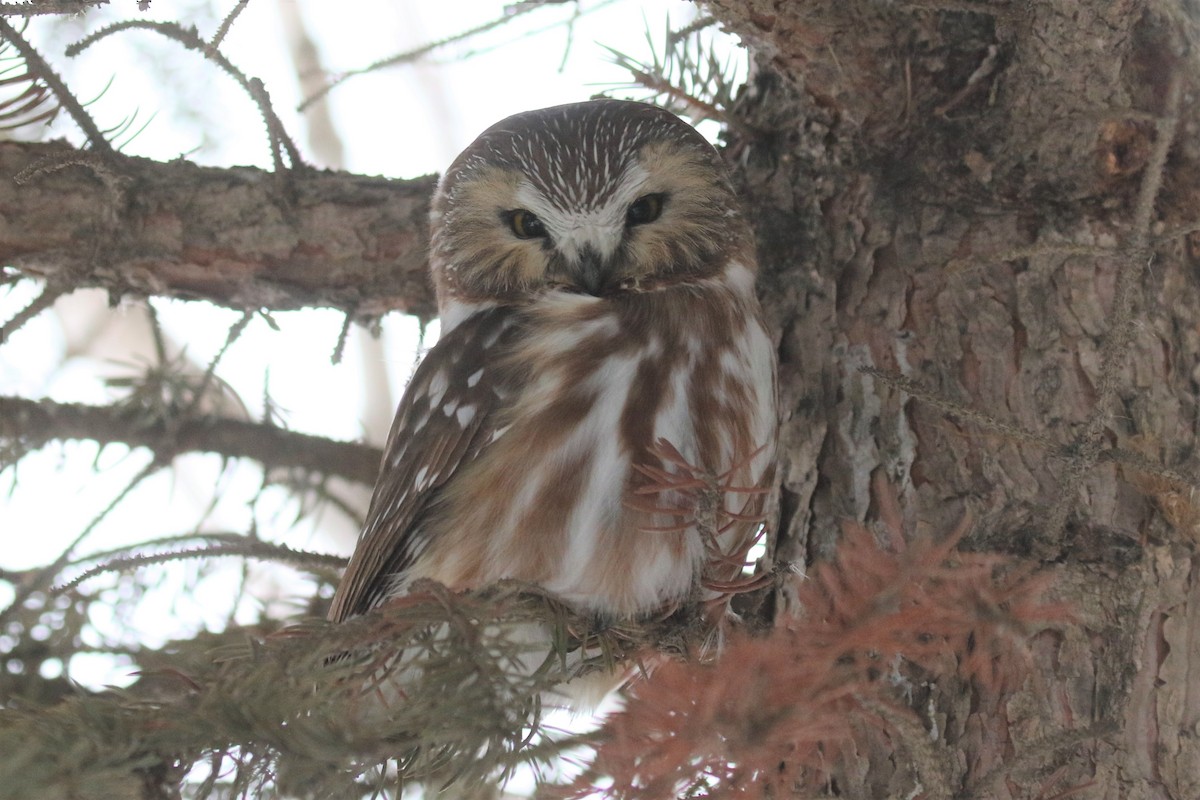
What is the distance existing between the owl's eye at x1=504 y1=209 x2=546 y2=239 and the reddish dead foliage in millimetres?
1565

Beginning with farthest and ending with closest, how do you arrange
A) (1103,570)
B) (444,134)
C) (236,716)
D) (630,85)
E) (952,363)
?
(444,134) < (630,85) < (952,363) < (1103,570) < (236,716)

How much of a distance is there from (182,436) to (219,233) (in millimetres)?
666

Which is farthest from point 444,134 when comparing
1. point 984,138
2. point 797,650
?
point 797,650

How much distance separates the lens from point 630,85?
295cm

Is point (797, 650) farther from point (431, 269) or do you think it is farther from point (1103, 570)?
point (431, 269)

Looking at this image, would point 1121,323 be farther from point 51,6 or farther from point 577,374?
point 51,6

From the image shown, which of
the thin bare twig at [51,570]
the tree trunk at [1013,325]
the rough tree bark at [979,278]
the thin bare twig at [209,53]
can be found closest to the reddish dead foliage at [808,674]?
the rough tree bark at [979,278]

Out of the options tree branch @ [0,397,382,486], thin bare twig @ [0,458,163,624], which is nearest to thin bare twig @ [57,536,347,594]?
thin bare twig @ [0,458,163,624]

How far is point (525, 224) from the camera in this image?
2.90m

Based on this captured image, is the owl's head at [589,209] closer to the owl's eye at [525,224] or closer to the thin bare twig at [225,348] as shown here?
the owl's eye at [525,224]

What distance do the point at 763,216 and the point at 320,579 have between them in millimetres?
1633

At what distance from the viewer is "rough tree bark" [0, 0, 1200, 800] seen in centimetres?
220

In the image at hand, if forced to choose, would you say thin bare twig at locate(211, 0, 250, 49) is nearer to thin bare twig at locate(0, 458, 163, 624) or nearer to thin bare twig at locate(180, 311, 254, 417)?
thin bare twig at locate(180, 311, 254, 417)

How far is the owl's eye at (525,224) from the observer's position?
2.87m
